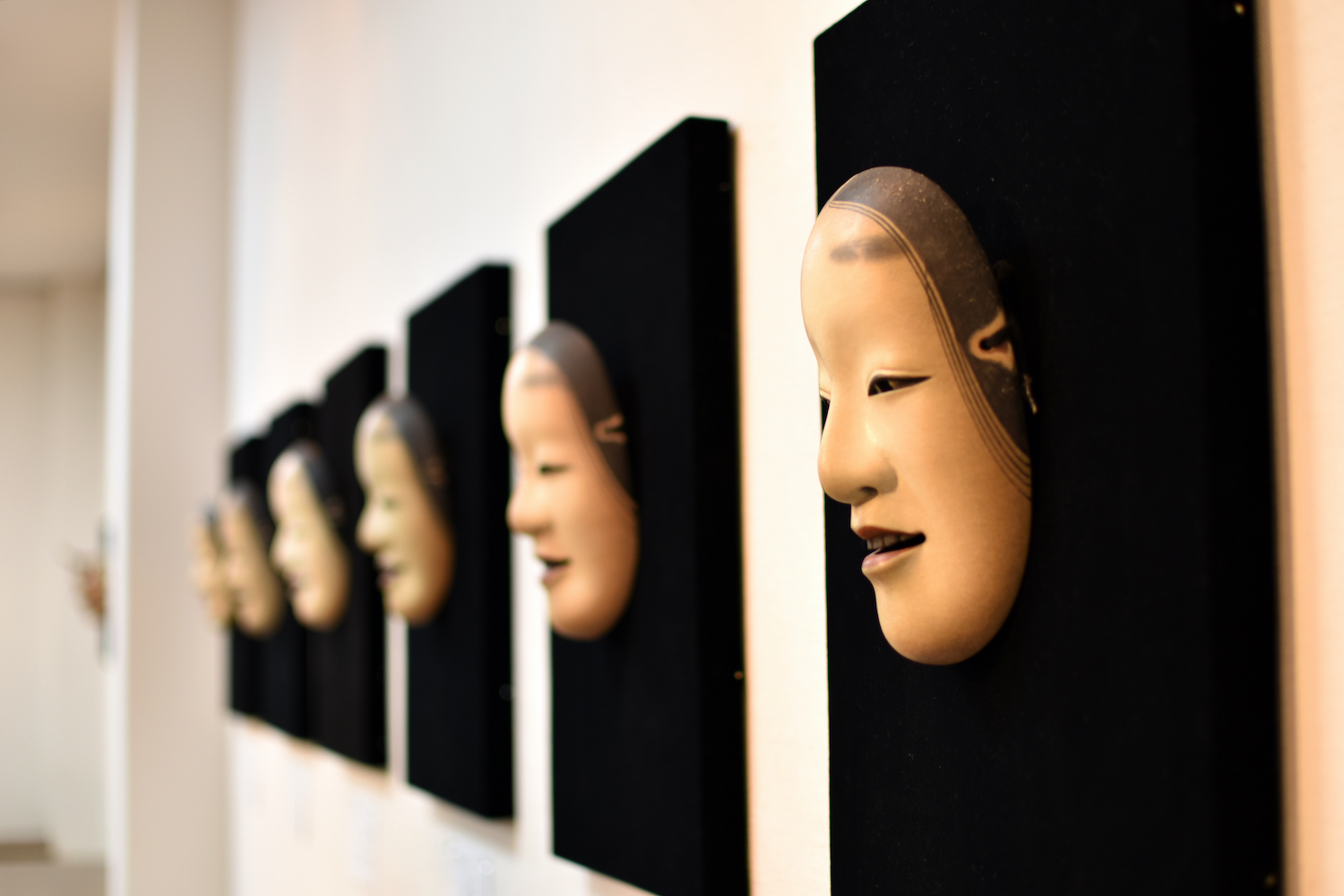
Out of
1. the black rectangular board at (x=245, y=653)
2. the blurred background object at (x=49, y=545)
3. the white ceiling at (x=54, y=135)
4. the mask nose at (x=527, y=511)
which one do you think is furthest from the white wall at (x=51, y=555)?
the mask nose at (x=527, y=511)

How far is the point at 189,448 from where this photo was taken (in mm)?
4039

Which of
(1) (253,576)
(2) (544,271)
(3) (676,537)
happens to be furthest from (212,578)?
(3) (676,537)

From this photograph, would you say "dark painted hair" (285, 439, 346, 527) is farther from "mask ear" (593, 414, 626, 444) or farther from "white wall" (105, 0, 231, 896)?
"white wall" (105, 0, 231, 896)

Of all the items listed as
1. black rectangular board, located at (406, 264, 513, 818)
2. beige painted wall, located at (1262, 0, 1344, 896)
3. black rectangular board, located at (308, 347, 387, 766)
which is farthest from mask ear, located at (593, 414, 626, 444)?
black rectangular board, located at (308, 347, 387, 766)

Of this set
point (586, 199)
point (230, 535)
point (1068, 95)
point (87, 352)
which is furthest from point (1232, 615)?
point (87, 352)

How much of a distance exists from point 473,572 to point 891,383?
3.61 feet

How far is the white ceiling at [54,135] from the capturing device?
15.0 ft

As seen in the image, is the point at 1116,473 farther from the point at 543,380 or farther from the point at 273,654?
the point at 273,654

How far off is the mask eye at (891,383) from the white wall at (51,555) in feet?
25.1

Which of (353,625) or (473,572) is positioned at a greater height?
(473,572)

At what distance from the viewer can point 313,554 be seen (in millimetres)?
2383

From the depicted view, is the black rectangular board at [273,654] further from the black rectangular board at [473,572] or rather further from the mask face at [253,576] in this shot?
the black rectangular board at [473,572]

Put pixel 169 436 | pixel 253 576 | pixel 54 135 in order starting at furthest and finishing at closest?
pixel 54 135, pixel 169 436, pixel 253 576

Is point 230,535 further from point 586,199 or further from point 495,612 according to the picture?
point 586,199
